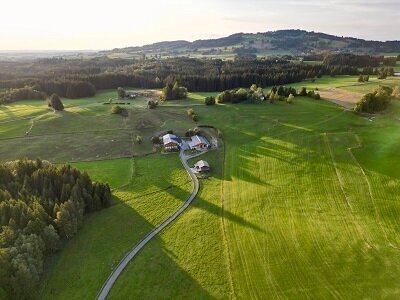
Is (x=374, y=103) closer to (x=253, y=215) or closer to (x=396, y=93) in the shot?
(x=396, y=93)

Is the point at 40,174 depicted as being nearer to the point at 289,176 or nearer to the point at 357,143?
the point at 289,176

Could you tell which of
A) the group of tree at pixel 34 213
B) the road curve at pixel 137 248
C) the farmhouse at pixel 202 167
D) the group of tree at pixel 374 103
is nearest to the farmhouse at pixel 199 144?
the farmhouse at pixel 202 167

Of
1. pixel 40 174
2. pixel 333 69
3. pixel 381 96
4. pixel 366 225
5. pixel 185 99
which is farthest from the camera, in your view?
pixel 333 69

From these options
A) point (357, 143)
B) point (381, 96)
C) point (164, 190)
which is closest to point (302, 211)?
point (164, 190)

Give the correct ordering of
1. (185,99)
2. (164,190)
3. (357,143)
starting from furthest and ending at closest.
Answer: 1. (185,99)
2. (357,143)
3. (164,190)

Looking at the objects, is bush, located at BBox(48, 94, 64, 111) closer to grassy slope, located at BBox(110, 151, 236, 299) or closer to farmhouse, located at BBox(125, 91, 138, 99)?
farmhouse, located at BBox(125, 91, 138, 99)

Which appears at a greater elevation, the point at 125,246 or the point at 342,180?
the point at 342,180

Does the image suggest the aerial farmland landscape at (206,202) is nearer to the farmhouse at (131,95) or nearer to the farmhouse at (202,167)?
the farmhouse at (202,167)
